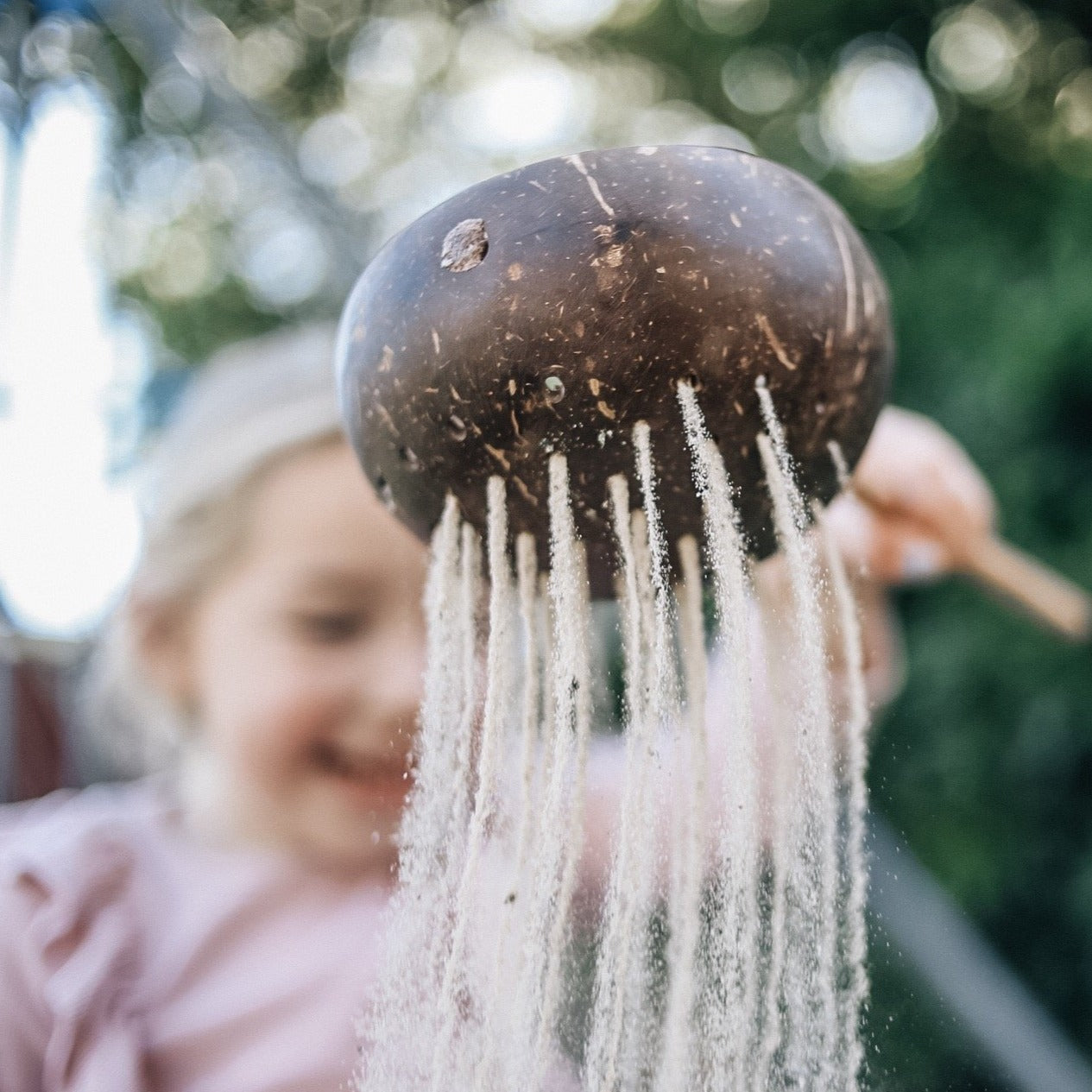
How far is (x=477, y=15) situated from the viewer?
3256mm

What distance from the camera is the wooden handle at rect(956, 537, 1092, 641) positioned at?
0.99 metres

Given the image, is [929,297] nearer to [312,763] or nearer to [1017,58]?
[1017,58]

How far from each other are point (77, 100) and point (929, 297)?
1.68m

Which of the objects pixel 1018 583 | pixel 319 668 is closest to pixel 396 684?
pixel 319 668

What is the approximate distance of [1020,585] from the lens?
1.04 meters

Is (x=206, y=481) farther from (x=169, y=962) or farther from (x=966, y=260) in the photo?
(x=966, y=260)

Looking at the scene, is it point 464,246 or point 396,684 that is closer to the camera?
point 464,246

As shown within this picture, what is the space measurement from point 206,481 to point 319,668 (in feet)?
1.03

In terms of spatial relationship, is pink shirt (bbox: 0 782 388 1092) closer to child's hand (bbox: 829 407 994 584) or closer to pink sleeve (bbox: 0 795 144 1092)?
pink sleeve (bbox: 0 795 144 1092)

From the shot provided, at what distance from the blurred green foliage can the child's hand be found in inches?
19.1

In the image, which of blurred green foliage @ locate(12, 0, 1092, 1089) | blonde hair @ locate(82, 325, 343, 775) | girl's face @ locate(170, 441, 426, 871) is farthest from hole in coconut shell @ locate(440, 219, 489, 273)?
blurred green foliage @ locate(12, 0, 1092, 1089)

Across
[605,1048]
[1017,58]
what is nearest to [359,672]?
[605,1048]

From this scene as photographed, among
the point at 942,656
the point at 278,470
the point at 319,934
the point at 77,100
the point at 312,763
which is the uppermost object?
the point at 77,100

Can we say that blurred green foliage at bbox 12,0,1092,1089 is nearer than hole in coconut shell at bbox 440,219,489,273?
No
